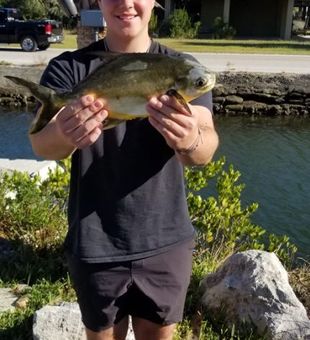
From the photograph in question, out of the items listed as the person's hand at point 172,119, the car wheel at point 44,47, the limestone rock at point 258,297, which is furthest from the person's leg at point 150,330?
the car wheel at point 44,47

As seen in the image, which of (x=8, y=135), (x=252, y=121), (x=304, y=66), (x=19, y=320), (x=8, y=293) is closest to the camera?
(x=19, y=320)

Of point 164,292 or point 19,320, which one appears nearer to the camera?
point 164,292

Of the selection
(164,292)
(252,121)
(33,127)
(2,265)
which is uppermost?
(33,127)

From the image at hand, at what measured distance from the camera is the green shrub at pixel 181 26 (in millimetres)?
32875

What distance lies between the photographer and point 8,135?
1367 centimetres

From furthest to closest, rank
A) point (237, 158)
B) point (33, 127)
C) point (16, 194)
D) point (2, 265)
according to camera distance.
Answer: point (237, 158)
point (16, 194)
point (2, 265)
point (33, 127)

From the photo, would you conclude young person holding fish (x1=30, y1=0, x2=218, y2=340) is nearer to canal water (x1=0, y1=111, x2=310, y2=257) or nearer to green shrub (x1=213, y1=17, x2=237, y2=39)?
canal water (x1=0, y1=111, x2=310, y2=257)

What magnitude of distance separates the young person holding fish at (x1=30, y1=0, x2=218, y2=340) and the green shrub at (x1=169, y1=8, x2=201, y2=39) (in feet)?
102

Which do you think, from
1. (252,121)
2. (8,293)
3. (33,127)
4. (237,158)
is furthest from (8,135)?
(33,127)

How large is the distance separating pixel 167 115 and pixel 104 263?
740mm

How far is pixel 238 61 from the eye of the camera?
21.6 meters

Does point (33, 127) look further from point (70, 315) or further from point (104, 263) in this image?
point (70, 315)

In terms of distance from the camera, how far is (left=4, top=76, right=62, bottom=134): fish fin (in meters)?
2.28

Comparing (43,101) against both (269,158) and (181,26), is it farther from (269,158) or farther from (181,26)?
(181,26)
